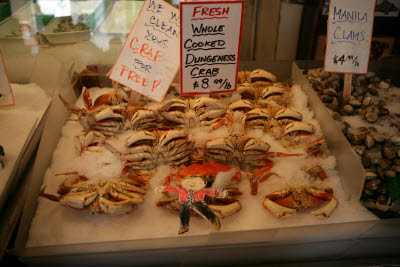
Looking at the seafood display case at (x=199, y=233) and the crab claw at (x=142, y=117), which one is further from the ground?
the crab claw at (x=142, y=117)

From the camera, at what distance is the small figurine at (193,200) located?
128 cm

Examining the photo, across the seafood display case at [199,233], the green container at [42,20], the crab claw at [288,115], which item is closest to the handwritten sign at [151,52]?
the seafood display case at [199,233]

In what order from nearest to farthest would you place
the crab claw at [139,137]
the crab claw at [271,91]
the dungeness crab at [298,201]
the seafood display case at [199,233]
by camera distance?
the seafood display case at [199,233] → the dungeness crab at [298,201] → the crab claw at [139,137] → the crab claw at [271,91]

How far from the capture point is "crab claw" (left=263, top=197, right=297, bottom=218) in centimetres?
136

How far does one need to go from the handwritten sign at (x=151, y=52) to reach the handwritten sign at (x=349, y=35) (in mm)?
1050

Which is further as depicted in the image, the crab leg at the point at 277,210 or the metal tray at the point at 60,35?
the metal tray at the point at 60,35

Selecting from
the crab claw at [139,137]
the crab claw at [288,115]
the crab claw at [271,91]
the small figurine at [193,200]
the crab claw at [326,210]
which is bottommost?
the crab claw at [326,210]

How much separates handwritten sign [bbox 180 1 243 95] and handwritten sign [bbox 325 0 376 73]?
2.46 ft

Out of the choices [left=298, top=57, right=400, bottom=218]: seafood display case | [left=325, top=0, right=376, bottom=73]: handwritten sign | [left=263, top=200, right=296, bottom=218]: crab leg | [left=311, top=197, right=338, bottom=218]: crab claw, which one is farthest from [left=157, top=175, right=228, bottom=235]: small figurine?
[left=325, top=0, right=376, bottom=73]: handwritten sign

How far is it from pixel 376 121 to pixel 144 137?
1666 mm

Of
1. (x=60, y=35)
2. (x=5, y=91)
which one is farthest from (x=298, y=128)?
(x=60, y=35)

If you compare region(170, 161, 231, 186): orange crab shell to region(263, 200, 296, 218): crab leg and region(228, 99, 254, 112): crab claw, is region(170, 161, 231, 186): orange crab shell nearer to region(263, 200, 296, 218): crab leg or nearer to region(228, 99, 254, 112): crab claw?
region(263, 200, 296, 218): crab leg

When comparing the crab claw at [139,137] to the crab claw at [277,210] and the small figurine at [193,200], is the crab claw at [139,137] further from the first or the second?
the crab claw at [277,210]

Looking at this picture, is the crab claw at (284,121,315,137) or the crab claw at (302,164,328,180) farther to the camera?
the crab claw at (284,121,315,137)
